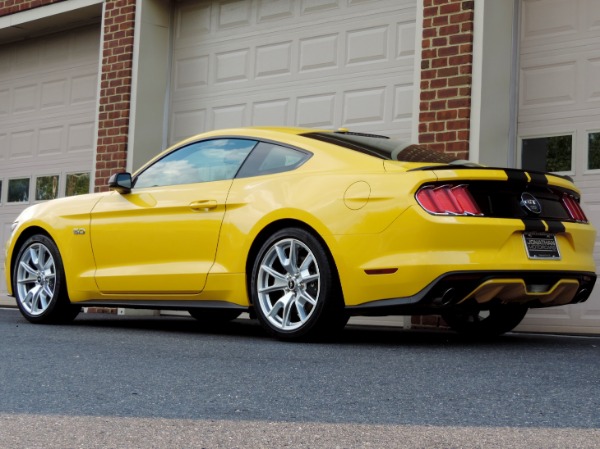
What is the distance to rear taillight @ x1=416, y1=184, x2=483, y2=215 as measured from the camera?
6.19m

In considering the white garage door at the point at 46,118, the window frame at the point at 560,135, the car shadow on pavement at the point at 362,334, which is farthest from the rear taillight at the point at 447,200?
the white garage door at the point at 46,118

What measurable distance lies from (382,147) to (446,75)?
256 cm

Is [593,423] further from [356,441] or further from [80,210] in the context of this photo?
[80,210]

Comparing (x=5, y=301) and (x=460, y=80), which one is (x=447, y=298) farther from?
(x=5, y=301)

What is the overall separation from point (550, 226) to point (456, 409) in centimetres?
262

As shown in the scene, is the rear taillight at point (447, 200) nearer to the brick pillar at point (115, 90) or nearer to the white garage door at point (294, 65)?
the white garage door at point (294, 65)

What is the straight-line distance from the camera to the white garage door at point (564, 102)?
8.93 meters

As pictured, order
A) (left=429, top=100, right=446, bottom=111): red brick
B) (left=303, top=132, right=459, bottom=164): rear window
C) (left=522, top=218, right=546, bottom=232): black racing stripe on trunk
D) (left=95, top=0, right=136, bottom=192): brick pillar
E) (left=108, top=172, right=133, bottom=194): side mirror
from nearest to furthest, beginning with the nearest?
(left=522, top=218, right=546, bottom=232): black racing stripe on trunk
(left=303, top=132, right=459, bottom=164): rear window
(left=108, top=172, right=133, bottom=194): side mirror
(left=429, top=100, right=446, bottom=111): red brick
(left=95, top=0, right=136, bottom=192): brick pillar

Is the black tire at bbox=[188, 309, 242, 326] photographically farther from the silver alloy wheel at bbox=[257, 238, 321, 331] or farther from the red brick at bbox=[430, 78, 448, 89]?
the red brick at bbox=[430, 78, 448, 89]

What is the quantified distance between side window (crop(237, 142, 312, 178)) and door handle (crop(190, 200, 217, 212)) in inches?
10.6

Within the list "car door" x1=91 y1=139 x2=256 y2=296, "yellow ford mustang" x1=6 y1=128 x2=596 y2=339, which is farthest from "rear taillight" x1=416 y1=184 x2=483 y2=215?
"car door" x1=91 y1=139 x2=256 y2=296

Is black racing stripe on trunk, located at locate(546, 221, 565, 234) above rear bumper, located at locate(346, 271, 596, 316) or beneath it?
above

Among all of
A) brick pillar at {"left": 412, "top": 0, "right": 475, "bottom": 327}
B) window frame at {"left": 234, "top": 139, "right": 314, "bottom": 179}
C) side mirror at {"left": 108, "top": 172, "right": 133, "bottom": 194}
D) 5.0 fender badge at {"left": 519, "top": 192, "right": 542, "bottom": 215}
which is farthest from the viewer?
brick pillar at {"left": 412, "top": 0, "right": 475, "bottom": 327}

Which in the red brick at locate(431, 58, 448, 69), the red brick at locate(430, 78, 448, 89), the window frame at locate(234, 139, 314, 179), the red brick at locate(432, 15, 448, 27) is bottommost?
the window frame at locate(234, 139, 314, 179)
